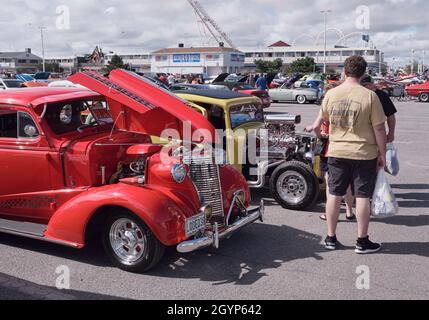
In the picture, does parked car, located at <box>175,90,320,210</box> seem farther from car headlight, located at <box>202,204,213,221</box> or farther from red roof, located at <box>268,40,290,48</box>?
red roof, located at <box>268,40,290,48</box>

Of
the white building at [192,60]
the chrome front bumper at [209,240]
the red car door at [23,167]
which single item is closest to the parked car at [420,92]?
the chrome front bumper at [209,240]

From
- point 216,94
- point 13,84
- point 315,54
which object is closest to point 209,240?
point 216,94

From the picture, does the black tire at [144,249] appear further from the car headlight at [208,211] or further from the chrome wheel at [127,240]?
the car headlight at [208,211]

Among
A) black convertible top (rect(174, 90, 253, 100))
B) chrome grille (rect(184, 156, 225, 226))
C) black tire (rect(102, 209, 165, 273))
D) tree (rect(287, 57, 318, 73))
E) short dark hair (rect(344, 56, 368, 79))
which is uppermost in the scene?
tree (rect(287, 57, 318, 73))

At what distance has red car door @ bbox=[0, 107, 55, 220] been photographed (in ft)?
16.7

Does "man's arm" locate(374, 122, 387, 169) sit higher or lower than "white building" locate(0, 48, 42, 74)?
lower

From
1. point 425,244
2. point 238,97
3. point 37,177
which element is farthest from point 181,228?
point 238,97

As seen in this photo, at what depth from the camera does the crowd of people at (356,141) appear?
15.3 feet

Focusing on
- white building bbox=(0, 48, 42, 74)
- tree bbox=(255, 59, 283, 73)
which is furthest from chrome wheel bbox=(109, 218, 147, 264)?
white building bbox=(0, 48, 42, 74)

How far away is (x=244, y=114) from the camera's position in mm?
7555

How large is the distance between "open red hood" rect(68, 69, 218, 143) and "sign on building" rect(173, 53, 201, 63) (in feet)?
301

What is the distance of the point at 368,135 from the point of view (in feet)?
15.4

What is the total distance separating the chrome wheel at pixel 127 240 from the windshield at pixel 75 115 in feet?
4.61
